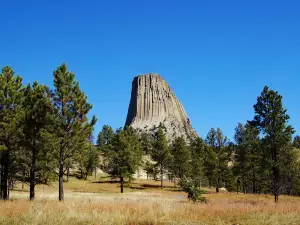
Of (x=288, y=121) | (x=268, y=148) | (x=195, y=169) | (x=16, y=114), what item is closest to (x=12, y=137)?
(x=16, y=114)

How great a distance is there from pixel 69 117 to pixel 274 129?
19.9m

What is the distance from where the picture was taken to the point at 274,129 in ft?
104

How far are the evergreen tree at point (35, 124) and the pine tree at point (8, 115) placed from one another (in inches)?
27.6

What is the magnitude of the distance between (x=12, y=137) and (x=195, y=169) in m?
43.3

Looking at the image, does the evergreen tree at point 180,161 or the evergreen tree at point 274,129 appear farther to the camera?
the evergreen tree at point 180,161

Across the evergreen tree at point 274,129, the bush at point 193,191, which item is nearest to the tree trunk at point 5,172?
the bush at point 193,191

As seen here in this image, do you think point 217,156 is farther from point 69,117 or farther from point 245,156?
point 69,117

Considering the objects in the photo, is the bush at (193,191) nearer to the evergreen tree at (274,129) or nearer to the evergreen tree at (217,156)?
the evergreen tree at (274,129)

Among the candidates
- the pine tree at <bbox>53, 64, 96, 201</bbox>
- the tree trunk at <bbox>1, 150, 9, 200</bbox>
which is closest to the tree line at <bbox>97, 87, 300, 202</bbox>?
the pine tree at <bbox>53, 64, 96, 201</bbox>

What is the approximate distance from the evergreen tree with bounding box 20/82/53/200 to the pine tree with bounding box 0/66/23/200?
2.30 feet

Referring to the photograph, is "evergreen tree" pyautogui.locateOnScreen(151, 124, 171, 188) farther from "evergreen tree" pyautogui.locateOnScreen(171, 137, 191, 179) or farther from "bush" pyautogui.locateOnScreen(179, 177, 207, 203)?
"bush" pyautogui.locateOnScreen(179, 177, 207, 203)

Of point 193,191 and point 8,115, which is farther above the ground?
point 8,115

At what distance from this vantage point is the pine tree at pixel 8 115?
25422 millimetres

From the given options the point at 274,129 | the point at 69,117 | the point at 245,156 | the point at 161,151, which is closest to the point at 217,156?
the point at 245,156
